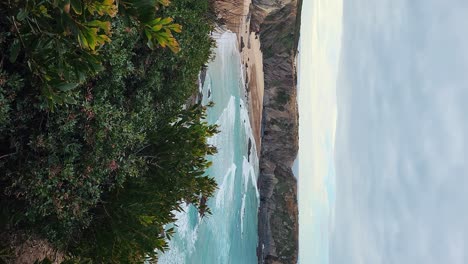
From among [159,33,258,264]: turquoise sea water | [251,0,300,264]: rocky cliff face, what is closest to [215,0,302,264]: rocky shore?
[251,0,300,264]: rocky cliff face

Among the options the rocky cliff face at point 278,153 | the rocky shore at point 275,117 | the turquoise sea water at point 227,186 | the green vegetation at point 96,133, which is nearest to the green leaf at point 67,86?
the green vegetation at point 96,133

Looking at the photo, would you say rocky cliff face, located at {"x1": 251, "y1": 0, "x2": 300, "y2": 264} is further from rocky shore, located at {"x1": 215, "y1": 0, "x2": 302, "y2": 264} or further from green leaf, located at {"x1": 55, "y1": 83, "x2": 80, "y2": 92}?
green leaf, located at {"x1": 55, "y1": 83, "x2": 80, "y2": 92}

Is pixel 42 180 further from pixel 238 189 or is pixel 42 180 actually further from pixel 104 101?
pixel 238 189

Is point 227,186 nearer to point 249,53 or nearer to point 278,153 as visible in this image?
point 249,53

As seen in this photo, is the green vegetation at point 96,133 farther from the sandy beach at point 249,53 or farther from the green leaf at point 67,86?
the sandy beach at point 249,53

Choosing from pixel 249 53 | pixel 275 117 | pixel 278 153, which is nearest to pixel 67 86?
pixel 249 53

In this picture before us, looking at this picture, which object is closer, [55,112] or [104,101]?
[55,112]

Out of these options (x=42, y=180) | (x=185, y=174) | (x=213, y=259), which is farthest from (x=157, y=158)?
(x=213, y=259)
